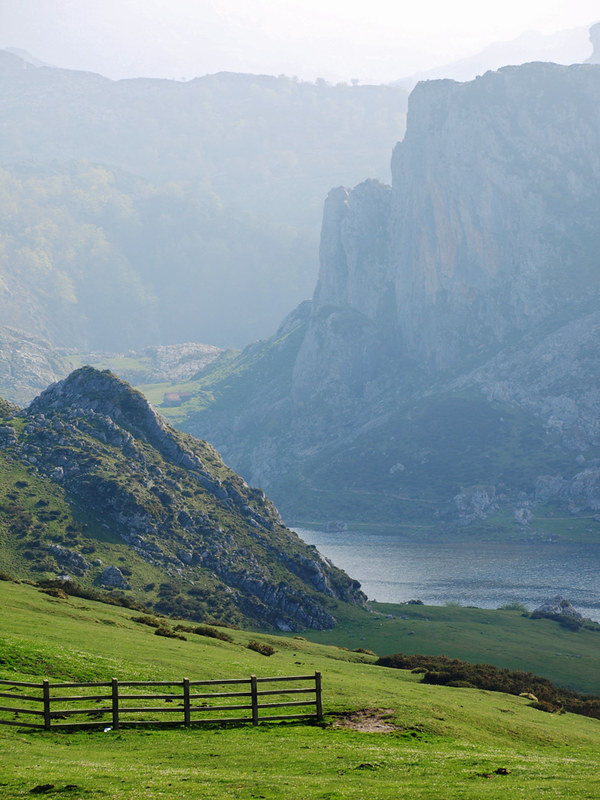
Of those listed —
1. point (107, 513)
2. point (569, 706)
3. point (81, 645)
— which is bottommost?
point (569, 706)

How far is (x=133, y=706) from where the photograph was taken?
44.6 metres

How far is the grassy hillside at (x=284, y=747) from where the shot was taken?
32281 millimetres

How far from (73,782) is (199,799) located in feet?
15.1

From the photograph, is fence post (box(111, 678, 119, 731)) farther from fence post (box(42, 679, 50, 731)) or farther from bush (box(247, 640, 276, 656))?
bush (box(247, 640, 276, 656))

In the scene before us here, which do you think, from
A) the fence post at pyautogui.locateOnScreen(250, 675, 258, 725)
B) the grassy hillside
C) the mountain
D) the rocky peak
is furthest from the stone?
the fence post at pyautogui.locateOnScreen(250, 675, 258, 725)

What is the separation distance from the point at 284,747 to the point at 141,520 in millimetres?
108097

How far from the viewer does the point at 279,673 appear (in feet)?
189

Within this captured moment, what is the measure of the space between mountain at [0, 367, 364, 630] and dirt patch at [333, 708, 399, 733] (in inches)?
2943

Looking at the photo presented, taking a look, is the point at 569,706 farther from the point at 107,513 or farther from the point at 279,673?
the point at 107,513

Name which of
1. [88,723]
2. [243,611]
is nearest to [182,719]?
[88,723]

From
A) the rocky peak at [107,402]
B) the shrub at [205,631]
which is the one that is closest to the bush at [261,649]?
the shrub at [205,631]

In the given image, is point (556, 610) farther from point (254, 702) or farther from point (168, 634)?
point (254, 702)

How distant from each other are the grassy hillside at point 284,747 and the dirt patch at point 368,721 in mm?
268

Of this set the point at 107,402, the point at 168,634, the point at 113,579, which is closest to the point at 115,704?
the point at 168,634
